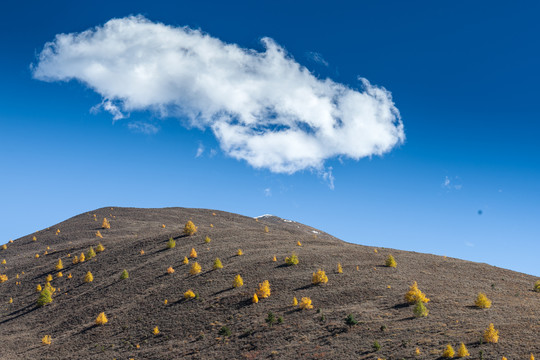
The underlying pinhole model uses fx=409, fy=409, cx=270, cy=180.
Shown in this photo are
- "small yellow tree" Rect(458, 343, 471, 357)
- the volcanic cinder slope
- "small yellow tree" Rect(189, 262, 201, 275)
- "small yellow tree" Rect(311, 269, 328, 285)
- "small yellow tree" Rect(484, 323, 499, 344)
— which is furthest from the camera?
"small yellow tree" Rect(189, 262, 201, 275)

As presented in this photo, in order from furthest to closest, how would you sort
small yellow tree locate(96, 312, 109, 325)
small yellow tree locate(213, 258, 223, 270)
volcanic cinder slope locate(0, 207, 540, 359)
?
small yellow tree locate(213, 258, 223, 270)
small yellow tree locate(96, 312, 109, 325)
volcanic cinder slope locate(0, 207, 540, 359)

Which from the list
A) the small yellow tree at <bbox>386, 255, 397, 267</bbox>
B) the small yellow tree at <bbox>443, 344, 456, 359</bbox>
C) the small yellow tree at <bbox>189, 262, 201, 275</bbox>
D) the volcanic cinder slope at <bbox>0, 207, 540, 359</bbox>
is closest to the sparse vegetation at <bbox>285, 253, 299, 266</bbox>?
the volcanic cinder slope at <bbox>0, 207, 540, 359</bbox>

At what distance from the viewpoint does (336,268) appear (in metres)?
48.2

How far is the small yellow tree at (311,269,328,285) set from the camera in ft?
142

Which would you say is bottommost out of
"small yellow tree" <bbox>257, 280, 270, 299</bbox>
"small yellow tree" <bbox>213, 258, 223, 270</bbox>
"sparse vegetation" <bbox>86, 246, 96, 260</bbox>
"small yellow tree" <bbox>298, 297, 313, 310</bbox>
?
"small yellow tree" <bbox>298, 297, 313, 310</bbox>

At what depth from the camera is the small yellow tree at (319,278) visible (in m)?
43.2

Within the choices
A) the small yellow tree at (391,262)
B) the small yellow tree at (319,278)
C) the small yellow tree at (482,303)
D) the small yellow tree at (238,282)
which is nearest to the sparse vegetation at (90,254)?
the small yellow tree at (238,282)

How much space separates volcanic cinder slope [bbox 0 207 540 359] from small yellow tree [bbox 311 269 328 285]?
2.56ft

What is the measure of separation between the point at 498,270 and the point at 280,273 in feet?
99.1

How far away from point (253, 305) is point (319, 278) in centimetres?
796

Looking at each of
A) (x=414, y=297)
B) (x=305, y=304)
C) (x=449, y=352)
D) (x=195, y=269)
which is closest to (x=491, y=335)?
(x=449, y=352)

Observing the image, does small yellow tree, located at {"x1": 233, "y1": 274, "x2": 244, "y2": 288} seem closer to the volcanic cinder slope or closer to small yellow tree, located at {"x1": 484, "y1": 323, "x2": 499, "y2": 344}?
the volcanic cinder slope

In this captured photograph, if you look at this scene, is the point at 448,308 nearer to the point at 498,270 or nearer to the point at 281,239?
the point at 498,270

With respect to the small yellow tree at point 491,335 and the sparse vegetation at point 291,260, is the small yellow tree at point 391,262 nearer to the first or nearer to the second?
the sparse vegetation at point 291,260
